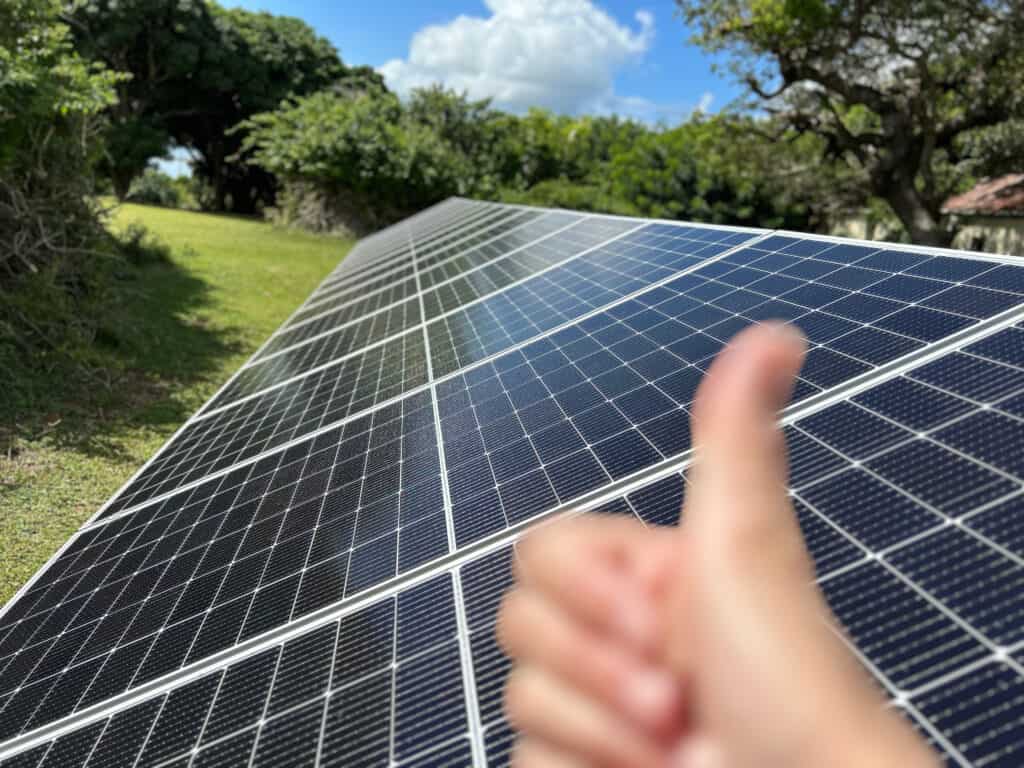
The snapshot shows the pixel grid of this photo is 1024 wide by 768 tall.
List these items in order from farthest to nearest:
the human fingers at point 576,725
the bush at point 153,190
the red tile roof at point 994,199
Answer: the bush at point 153,190 → the red tile roof at point 994,199 → the human fingers at point 576,725

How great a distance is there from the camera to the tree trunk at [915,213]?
1041 inches

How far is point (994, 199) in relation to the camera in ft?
108

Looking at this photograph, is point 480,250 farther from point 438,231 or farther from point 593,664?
point 593,664

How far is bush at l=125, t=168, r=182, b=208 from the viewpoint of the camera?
49906 millimetres

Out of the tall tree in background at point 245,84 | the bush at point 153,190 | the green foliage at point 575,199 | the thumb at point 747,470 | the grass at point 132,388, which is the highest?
the tall tree in background at point 245,84

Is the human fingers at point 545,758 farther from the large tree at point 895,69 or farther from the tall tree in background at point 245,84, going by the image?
the tall tree in background at point 245,84

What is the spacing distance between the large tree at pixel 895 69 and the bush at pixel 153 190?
38.8 meters

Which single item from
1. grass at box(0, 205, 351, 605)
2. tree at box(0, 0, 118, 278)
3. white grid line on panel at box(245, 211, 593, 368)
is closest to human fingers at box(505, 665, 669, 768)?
white grid line on panel at box(245, 211, 593, 368)

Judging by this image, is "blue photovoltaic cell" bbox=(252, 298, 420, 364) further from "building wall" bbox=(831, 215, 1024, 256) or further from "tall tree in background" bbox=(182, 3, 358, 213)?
"tall tree in background" bbox=(182, 3, 358, 213)

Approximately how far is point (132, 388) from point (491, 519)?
40.0ft

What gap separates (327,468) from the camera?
5.18m

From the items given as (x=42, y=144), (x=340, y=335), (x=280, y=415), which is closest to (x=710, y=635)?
(x=280, y=415)

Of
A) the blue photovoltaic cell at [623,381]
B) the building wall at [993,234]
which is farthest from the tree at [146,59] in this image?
the blue photovoltaic cell at [623,381]

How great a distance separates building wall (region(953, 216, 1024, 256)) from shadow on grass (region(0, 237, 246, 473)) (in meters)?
31.5
